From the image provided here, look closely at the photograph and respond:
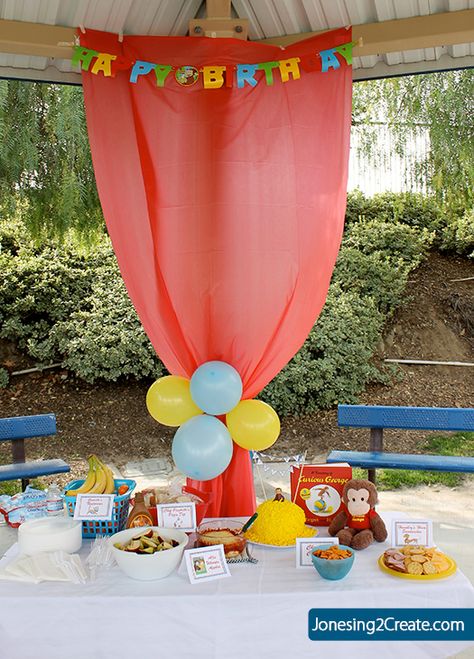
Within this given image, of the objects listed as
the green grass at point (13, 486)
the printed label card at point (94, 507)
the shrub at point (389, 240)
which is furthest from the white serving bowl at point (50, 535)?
the shrub at point (389, 240)

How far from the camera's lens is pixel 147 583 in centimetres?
209

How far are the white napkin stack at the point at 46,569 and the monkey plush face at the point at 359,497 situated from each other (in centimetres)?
88

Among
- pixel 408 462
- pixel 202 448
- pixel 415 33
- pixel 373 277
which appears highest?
pixel 415 33

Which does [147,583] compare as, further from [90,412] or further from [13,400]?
[13,400]

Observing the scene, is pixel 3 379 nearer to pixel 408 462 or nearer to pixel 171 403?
pixel 408 462

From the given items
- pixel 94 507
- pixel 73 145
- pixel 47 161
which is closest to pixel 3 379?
pixel 47 161

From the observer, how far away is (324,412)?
23.0 feet

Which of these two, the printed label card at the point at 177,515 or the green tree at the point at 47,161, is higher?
the green tree at the point at 47,161

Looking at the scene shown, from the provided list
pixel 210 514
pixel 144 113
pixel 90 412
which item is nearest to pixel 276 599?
pixel 210 514

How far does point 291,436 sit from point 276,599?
4.71 metres

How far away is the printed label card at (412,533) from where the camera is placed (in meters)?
2.33

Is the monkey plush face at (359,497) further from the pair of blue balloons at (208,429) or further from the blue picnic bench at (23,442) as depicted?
the blue picnic bench at (23,442)

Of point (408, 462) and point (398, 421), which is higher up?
point (398, 421)

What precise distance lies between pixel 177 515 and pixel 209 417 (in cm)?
67
